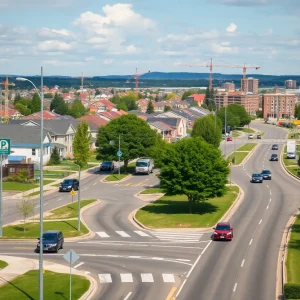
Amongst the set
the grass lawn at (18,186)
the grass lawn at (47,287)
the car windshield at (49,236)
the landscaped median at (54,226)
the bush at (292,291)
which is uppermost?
the bush at (292,291)

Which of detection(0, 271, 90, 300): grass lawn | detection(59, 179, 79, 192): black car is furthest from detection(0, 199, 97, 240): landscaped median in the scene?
detection(0, 271, 90, 300): grass lawn

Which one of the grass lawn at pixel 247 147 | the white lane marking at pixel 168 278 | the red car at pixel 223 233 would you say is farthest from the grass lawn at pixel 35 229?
the grass lawn at pixel 247 147

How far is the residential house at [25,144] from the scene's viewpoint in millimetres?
101062

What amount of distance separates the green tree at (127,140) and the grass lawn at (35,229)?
1464 inches

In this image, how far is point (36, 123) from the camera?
122812 millimetres

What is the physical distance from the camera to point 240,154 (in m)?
130

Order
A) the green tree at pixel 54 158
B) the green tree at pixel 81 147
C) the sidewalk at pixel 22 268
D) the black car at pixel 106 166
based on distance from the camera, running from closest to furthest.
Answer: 1. the sidewalk at pixel 22 268
2. the black car at pixel 106 166
3. the green tree at pixel 81 147
4. the green tree at pixel 54 158

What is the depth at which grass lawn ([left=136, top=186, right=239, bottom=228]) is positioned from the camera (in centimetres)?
6069

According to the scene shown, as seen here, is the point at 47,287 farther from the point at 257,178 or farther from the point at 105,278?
the point at 257,178

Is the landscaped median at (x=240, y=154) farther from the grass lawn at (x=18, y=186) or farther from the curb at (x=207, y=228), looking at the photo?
the curb at (x=207, y=228)

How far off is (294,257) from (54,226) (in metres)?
20.8

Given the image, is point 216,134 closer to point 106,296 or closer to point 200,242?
point 200,242

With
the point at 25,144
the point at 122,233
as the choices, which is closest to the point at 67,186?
the point at 25,144

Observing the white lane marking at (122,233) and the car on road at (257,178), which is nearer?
the white lane marking at (122,233)
